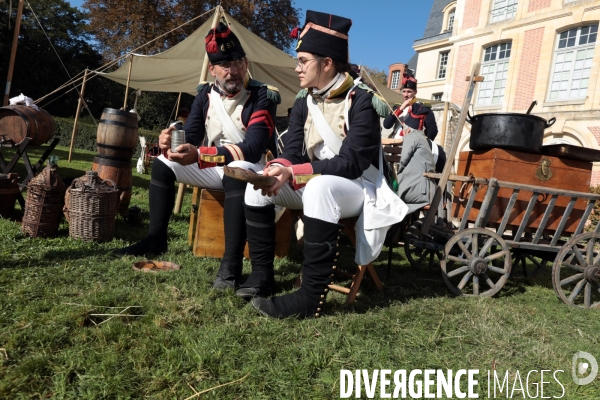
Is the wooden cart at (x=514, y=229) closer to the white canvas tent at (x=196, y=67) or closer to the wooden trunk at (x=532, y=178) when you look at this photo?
the wooden trunk at (x=532, y=178)

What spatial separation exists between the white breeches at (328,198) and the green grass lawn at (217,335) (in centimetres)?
55

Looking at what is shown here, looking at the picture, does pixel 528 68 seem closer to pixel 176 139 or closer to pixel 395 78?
pixel 395 78

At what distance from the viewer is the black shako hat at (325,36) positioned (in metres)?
2.44

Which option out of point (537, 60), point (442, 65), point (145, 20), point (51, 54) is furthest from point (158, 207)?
point (51, 54)

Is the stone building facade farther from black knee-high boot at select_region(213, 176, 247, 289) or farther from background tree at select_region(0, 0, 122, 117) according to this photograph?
background tree at select_region(0, 0, 122, 117)

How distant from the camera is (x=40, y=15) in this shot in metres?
28.0

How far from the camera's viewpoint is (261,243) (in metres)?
2.57

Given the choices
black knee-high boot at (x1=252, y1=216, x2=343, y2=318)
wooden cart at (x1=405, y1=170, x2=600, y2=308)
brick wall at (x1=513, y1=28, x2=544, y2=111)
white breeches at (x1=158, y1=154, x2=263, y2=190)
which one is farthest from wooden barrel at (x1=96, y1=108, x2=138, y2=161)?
brick wall at (x1=513, y1=28, x2=544, y2=111)

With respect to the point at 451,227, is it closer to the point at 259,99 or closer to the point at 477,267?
the point at 477,267

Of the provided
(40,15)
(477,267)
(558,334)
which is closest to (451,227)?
(477,267)

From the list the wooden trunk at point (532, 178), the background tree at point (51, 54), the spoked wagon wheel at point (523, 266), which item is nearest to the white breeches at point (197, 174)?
the wooden trunk at point (532, 178)

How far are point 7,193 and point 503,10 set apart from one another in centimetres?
1952

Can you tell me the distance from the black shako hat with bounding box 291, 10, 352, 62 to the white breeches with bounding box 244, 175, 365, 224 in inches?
28.8

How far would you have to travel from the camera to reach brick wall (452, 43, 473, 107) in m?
19.2
